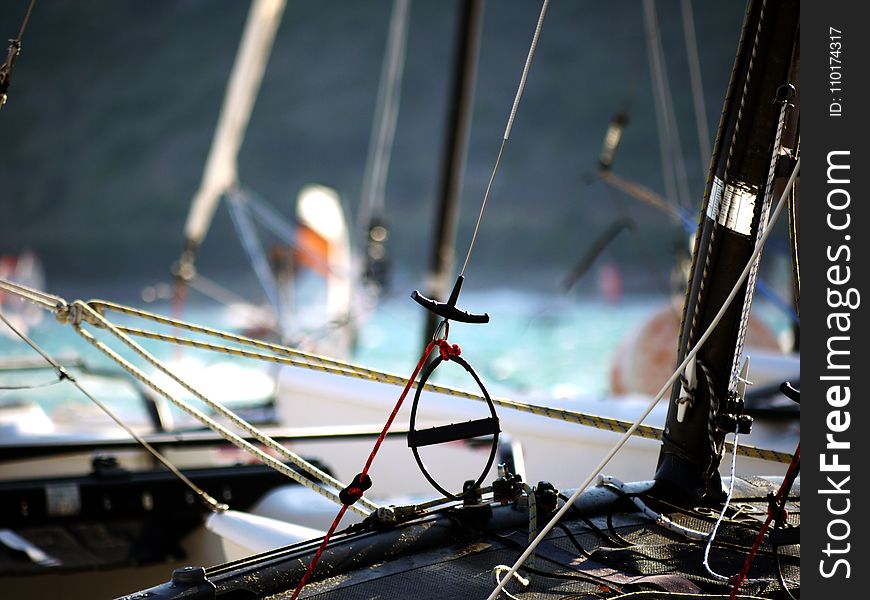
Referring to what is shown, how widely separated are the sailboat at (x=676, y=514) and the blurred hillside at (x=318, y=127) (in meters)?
34.1

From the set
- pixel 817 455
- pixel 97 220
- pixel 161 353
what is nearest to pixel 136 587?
pixel 817 455

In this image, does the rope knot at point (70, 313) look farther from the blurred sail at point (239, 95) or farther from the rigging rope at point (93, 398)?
the blurred sail at point (239, 95)

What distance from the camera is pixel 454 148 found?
256 inches

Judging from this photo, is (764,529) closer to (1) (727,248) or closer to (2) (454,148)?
(1) (727,248)

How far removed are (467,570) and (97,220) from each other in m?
37.9

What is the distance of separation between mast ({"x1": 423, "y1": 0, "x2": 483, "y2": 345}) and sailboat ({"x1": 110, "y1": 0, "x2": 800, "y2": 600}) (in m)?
4.29

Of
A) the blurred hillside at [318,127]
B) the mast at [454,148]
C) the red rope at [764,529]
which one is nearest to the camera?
the red rope at [764,529]

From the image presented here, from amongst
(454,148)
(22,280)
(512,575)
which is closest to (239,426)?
(512,575)

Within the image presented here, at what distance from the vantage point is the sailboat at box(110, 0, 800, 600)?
5.51 feet

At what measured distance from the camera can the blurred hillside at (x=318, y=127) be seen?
35969mm

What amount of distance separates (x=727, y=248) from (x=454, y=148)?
4550mm

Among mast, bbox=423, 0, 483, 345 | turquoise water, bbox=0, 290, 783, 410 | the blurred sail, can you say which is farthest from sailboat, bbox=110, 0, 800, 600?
turquoise water, bbox=0, 290, 783, 410

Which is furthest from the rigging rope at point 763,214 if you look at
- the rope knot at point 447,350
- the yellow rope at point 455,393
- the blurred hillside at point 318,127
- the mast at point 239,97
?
the blurred hillside at point 318,127

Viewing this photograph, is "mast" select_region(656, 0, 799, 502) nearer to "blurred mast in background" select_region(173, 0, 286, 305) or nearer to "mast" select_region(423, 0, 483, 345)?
"mast" select_region(423, 0, 483, 345)
